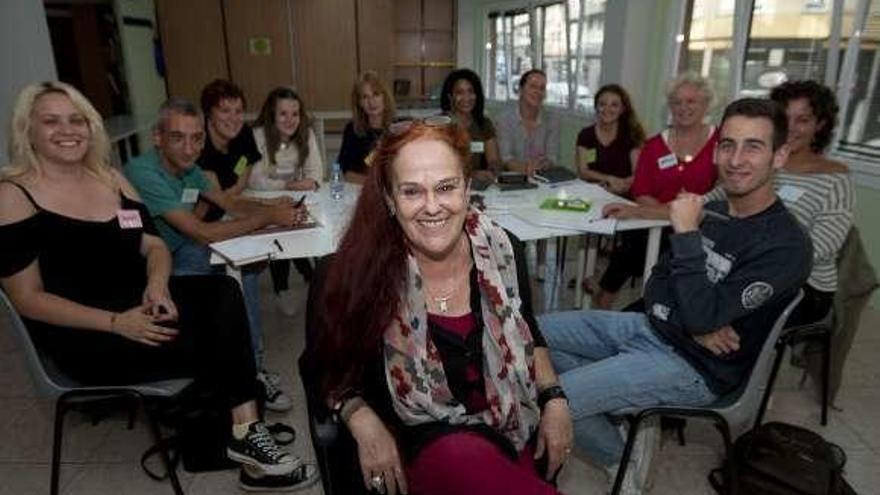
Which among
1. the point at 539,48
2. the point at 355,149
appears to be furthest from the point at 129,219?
the point at 539,48

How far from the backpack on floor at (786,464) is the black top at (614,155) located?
2.09 m

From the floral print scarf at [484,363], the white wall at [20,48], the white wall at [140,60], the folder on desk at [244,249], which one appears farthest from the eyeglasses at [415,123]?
the white wall at [140,60]

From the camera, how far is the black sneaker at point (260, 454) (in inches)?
71.0

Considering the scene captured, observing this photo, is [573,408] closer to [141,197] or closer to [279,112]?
[141,197]

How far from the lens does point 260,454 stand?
181 cm

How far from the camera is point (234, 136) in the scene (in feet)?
9.40

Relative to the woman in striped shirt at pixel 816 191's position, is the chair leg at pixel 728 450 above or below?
below

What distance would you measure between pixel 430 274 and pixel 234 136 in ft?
6.37

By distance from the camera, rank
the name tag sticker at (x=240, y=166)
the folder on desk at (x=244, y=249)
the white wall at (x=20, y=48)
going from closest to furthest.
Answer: the folder on desk at (x=244, y=249) → the name tag sticker at (x=240, y=166) → the white wall at (x=20, y=48)

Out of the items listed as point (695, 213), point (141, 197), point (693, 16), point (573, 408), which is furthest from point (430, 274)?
point (693, 16)

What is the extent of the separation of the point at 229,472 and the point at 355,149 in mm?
1916

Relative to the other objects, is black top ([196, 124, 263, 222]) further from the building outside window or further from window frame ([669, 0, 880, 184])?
the building outside window

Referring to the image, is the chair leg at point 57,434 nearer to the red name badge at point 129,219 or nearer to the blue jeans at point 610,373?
the red name badge at point 129,219

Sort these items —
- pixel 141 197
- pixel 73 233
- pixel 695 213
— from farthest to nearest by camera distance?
pixel 141 197
pixel 73 233
pixel 695 213
